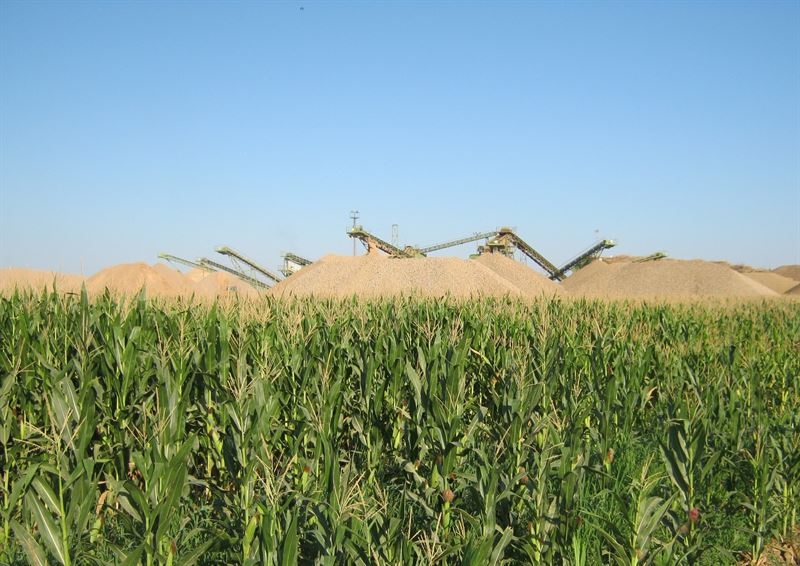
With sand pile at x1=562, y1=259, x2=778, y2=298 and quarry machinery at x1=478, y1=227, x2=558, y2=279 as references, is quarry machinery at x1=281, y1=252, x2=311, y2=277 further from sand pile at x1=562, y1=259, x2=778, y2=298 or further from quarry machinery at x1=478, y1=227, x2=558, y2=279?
sand pile at x1=562, y1=259, x2=778, y2=298

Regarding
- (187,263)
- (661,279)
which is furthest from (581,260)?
(187,263)

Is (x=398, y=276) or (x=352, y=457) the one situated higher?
(x=398, y=276)

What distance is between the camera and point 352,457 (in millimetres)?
4871

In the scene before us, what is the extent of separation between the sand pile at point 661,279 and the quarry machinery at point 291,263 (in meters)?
21.0

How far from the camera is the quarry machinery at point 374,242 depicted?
137ft

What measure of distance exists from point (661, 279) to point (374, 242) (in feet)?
75.3

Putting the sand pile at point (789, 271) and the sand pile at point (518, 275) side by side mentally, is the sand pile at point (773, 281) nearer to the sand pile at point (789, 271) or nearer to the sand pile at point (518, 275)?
the sand pile at point (789, 271)

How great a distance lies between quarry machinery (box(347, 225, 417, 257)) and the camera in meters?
41.7

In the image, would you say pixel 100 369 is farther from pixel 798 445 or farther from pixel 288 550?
pixel 798 445

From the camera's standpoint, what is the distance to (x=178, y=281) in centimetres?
3412

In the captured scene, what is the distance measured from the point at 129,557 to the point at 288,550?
2.48 ft

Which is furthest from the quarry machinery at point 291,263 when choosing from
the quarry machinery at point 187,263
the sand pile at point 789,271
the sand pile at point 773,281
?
the sand pile at point 789,271

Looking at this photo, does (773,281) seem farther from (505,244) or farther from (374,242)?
(374,242)

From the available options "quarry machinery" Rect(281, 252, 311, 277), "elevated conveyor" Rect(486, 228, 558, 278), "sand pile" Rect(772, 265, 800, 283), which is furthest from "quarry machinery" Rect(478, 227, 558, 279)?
"sand pile" Rect(772, 265, 800, 283)
